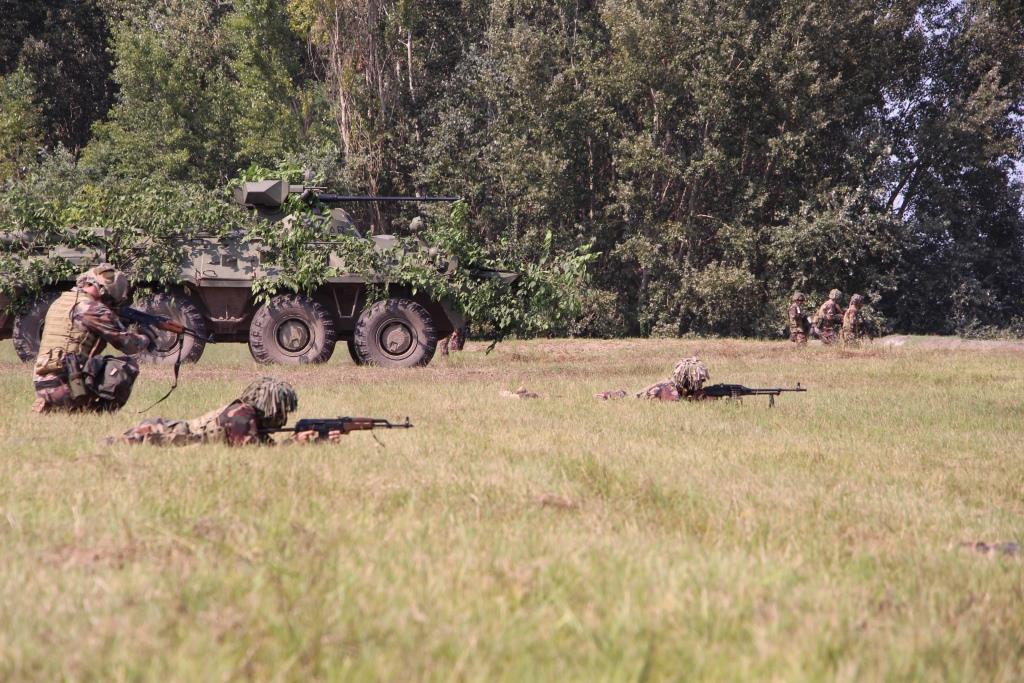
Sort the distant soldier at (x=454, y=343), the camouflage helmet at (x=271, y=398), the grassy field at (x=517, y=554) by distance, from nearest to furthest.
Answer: the grassy field at (x=517, y=554)
the camouflage helmet at (x=271, y=398)
the distant soldier at (x=454, y=343)

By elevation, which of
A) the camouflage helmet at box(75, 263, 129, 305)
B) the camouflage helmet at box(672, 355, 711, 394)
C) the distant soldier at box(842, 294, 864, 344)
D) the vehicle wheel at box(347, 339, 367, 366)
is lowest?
the vehicle wheel at box(347, 339, 367, 366)

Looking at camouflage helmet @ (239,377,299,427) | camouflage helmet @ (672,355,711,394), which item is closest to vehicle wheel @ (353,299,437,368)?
camouflage helmet @ (672,355,711,394)

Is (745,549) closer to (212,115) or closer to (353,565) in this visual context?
(353,565)

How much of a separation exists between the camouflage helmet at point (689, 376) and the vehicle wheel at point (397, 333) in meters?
6.64

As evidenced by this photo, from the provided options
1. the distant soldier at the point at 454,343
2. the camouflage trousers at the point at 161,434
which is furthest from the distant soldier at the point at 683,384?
the distant soldier at the point at 454,343

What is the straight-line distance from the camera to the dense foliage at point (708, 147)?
1213 inches

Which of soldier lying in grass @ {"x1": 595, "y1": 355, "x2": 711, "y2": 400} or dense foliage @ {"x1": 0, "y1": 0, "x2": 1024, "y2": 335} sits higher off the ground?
dense foliage @ {"x1": 0, "y1": 0, "x2": 1024, "y2": 335}

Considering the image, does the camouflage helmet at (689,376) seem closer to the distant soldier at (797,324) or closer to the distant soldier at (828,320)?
the distant soldier at (797,324)

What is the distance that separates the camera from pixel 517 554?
449 cm

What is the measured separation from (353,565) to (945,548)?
2.65 m

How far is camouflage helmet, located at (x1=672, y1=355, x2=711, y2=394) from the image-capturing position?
11.7 meters

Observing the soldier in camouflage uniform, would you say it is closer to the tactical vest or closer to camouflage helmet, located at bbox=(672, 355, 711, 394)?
the tactical vest

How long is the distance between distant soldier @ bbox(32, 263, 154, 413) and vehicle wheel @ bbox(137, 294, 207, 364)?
7.53m

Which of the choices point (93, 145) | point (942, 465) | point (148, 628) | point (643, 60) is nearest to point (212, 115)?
point (93, 145)
